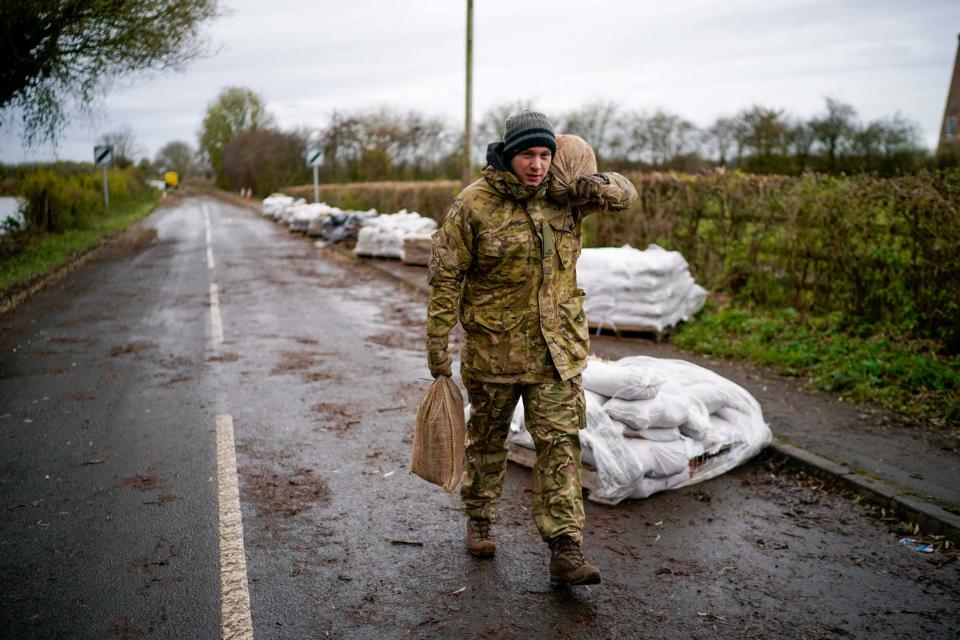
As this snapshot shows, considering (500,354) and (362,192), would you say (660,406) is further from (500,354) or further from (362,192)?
(362,192)

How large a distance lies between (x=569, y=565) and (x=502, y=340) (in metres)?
1.05

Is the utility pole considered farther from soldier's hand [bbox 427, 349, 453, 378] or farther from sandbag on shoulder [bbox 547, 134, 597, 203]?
soldier's hand [bbox 427, 349, 453, 378]

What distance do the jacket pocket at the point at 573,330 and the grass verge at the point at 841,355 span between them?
3684 millimetres

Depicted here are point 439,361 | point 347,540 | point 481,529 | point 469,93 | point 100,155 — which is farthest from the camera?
point 100,155

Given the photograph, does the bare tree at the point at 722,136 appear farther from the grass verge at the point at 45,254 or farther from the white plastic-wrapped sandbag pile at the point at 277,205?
the grass verge at the point at 45,254

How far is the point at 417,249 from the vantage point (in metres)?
15.9

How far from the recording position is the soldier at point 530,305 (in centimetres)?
334

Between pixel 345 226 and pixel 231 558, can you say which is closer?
pixel 231 558

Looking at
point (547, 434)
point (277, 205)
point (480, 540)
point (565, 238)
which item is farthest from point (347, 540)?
point (277, 205)

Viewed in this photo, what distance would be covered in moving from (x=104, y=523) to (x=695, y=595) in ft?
10.1

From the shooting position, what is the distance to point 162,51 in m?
15.2

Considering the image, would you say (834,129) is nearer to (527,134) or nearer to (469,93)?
(469,93)

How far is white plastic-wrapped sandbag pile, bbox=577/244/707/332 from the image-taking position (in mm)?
8820

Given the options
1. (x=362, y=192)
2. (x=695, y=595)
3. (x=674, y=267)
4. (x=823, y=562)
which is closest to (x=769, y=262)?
(x=674, y=267)
